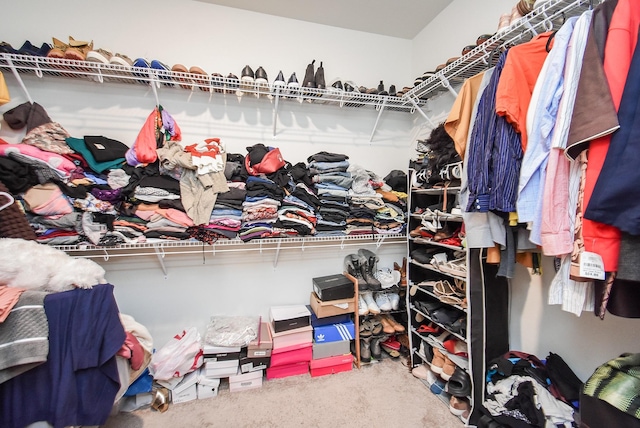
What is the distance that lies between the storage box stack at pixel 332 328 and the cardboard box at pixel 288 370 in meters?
0.08

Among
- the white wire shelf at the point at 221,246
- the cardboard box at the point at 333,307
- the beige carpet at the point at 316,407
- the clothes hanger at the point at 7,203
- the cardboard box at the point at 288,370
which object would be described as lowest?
the beige carpet at the point at 316,407

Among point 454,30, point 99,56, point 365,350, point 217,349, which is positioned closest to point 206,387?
point 217,349

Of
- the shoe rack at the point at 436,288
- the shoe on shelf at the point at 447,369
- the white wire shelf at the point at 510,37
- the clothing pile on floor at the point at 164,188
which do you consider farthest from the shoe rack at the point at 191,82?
the shoe on shelf at the point at 447,369

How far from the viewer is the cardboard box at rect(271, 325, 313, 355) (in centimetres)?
183

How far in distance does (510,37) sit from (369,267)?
1719mm

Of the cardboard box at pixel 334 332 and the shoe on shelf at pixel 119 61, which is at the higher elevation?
the shoe on shelf at pixel 119 61

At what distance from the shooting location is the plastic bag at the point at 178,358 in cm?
163

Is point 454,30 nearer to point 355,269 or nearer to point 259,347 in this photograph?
point 355,269

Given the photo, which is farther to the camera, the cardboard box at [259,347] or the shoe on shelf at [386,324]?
the shoe on shelf at [386,324]

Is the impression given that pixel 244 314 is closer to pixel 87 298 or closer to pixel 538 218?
pixel 87 298

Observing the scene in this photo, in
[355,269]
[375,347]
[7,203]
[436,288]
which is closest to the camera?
[7,203]

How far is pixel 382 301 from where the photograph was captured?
83.3 inches

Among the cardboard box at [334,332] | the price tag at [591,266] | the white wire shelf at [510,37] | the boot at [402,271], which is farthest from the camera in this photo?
the boot at [402,271]

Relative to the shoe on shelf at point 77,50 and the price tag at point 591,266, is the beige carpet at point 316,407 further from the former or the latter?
the shoe on shelf at point 77,50
